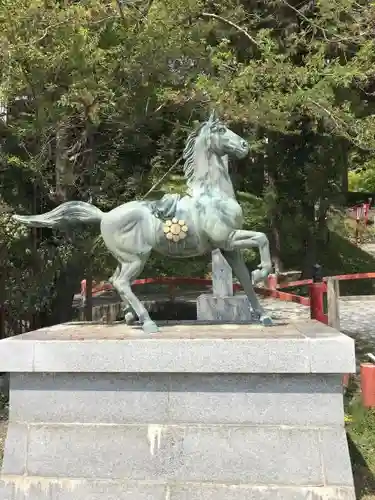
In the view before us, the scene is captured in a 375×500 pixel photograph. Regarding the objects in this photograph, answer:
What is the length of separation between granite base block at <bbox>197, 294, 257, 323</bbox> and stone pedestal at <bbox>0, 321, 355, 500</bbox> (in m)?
2.68

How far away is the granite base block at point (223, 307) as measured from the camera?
637 centimetres

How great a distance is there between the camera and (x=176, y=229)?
400 centimetres

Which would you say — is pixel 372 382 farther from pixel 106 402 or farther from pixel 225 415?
pixel 106 402

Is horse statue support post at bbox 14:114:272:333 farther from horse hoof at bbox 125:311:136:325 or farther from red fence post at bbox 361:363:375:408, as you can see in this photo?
red fence post at bbox 361:363:375:408

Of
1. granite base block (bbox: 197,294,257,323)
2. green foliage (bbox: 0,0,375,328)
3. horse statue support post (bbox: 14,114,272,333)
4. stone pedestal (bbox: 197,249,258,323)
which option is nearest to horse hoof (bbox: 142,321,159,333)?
horse statue support post (bbox: 14,114,272,333)

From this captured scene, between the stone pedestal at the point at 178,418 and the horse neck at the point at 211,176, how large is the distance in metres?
1.12

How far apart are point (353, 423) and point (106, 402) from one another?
2.73 m

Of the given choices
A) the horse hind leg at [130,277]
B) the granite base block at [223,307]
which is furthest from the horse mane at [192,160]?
the granite base block at [223,307]

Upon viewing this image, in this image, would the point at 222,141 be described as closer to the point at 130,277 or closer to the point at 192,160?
the point at 192,160

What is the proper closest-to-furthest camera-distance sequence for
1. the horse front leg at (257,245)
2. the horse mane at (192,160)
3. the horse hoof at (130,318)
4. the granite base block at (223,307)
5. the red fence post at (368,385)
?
the horse front leg at (257,245), the horse mane at (192,160), the horse hoof at (130,318), the red fence post at (368,385), the granite base block at (223,307)

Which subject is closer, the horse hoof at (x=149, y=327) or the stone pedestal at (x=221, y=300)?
the horse hoof at (x=149, y=327)

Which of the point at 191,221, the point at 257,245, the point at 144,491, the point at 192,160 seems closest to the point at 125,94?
the point at 192,160

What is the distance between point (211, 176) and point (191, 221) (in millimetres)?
387

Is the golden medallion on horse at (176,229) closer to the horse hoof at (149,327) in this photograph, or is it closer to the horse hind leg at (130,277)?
the horse hind leg at (130,277)
